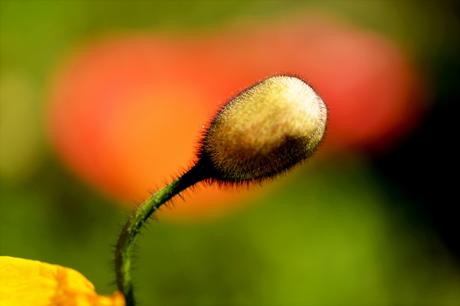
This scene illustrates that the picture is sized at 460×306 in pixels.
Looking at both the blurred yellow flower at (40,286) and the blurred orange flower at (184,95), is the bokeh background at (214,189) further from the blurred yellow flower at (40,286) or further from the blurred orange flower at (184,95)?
the blurred yellow flower at (40,286)

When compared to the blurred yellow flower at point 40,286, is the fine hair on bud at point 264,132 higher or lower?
higher

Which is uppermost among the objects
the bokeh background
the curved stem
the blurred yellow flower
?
the curved stem

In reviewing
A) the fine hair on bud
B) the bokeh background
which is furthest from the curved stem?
the bokeh background

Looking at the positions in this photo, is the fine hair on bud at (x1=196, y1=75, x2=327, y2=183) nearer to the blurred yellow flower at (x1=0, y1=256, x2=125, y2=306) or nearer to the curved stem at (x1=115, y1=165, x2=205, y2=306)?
the curved stem at (x1=115, y1=165, x2=205, y2=306)

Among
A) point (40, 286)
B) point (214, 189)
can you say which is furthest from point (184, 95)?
point (40, 286)

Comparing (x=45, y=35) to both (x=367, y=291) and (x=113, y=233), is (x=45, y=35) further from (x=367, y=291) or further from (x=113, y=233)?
(x=367, y=291)

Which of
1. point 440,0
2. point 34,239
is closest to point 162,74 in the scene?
point 34,239

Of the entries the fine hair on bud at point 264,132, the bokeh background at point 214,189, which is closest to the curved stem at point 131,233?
the fine hair on bud at point 264,132
